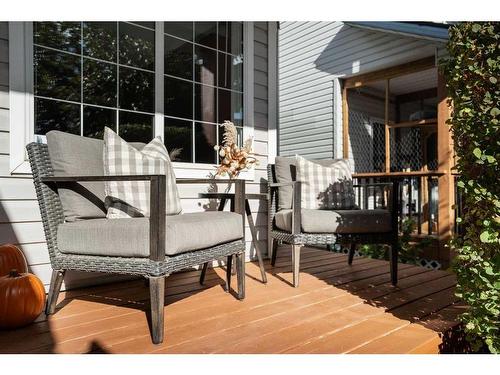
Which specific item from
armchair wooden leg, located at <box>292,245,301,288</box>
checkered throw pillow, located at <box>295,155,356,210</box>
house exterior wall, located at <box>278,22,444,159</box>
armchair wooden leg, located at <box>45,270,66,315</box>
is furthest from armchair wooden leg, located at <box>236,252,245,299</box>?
house exterior wall, located at <box>278,22,444,159</box>

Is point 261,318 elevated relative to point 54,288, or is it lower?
lower

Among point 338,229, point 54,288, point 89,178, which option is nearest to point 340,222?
point 338,229

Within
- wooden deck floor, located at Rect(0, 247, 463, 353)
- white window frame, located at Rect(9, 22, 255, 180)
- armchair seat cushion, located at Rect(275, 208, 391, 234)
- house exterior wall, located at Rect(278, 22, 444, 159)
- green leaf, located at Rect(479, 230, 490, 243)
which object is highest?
house exterior wall, located at Rect(278, 22, 444, 159)

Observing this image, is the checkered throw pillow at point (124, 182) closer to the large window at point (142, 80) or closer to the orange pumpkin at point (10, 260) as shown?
the orange pumpkin at point (10, 260)

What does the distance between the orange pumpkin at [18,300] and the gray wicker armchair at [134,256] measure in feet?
0.34

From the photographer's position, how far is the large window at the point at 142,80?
8.75ft

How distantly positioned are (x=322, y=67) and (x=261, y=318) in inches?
204

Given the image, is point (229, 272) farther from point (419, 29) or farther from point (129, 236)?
point (419, 29)

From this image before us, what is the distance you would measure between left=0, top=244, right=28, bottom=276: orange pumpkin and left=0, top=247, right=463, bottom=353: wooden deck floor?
34 cm

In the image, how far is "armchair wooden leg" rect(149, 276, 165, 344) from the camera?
1.53 metres

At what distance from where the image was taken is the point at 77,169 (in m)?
1.98

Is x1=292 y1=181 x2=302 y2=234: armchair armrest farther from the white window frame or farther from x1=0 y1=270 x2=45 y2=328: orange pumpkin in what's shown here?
the white window frame

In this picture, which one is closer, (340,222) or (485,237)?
(485,237)
